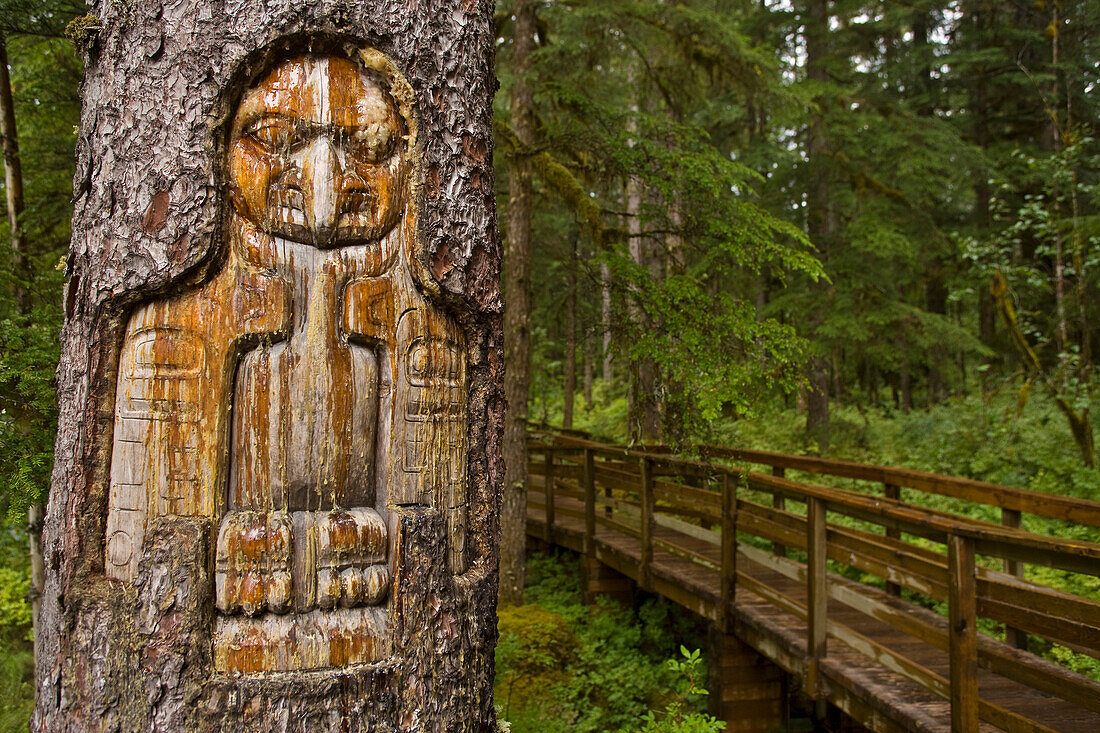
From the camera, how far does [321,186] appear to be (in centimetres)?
229

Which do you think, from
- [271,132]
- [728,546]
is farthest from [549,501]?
[271,132]

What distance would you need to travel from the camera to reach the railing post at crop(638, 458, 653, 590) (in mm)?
6734

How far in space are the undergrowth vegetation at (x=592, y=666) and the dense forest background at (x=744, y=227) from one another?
0.87m

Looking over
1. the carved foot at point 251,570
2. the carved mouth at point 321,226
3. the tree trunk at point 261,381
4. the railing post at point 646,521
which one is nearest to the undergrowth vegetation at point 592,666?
the railing post at point 646,521

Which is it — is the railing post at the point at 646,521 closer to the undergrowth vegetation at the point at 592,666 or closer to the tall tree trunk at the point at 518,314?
the undergrowth vegetation at the point at 592,666

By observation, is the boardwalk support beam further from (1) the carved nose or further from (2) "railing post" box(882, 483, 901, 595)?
(1) the carved nose

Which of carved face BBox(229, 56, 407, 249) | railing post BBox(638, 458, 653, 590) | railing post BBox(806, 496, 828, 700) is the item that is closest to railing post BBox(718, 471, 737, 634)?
railing post BBox(806, 496, 828, 700)

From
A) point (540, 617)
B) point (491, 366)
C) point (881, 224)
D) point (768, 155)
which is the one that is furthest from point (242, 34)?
point (768, 155)

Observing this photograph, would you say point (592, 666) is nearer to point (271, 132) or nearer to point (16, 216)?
point (271, 132)

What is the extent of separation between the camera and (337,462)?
2307mm

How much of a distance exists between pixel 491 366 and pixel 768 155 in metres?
11.8

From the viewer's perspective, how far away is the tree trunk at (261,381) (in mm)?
2139

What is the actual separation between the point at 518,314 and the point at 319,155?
4.94 m

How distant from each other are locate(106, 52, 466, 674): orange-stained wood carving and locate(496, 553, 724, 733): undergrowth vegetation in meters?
2.41
